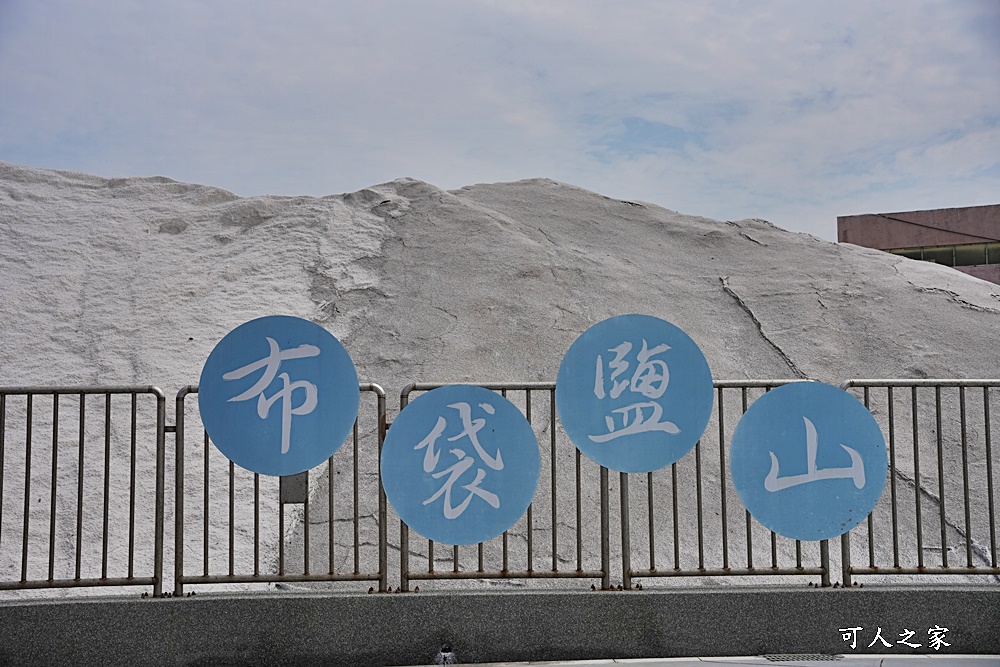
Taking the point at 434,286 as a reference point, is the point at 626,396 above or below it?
below

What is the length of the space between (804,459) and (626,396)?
112cm

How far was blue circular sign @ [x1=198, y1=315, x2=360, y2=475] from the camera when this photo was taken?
498 cm

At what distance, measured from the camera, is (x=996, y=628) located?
498 centimetres

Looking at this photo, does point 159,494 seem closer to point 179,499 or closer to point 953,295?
point 179,499

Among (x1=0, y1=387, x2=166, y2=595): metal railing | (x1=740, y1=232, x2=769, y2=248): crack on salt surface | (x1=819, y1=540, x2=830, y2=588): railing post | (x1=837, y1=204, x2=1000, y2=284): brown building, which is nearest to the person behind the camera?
(x1=819, y1=540, x2=830, y2=588): railing post

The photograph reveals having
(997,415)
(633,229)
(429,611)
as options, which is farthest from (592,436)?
(633,229)

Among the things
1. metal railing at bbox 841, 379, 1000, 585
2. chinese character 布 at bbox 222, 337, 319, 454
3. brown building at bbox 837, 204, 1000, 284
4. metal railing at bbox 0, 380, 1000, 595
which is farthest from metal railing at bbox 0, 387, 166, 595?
brown building at bbox 837, 204, 1000, 284

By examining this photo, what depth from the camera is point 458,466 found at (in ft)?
16.1

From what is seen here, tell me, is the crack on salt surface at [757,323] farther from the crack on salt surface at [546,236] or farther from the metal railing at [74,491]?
the metal railing at [74,491]

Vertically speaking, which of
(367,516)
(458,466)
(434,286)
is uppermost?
(434,286)

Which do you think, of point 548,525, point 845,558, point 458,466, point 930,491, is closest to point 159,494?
point 458,466

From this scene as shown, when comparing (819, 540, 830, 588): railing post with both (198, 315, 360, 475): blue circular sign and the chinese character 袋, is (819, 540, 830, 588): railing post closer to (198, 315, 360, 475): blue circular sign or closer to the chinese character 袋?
the chinese character 袋

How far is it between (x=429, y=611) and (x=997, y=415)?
7183 mm

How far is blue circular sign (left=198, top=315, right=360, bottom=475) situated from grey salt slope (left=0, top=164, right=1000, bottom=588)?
13.0 feet
